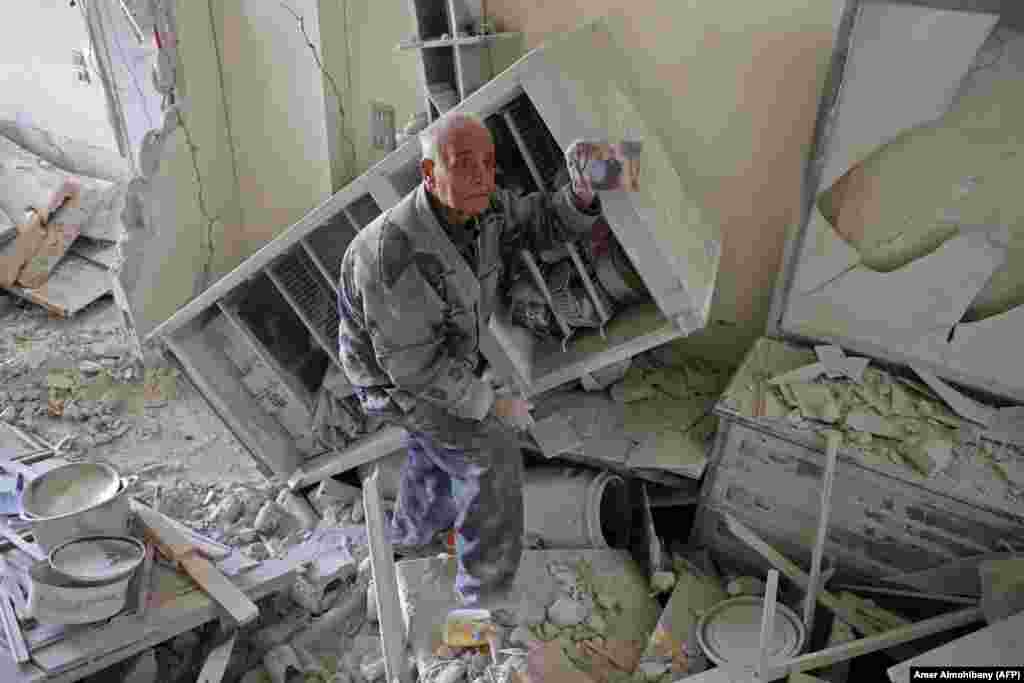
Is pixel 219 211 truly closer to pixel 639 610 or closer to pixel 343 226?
pixel 343 226

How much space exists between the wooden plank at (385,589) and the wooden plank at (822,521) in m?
1.45

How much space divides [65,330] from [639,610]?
399 cm

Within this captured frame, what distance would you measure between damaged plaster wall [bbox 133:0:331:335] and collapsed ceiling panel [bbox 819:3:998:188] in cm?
246

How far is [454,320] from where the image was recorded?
2.42 metres

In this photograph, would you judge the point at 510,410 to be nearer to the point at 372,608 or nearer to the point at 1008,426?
the point at 372,608

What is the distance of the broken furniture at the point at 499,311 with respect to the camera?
2.44m

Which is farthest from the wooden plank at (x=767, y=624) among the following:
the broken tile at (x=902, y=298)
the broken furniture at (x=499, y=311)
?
the broken tile at (x=902, y=298)

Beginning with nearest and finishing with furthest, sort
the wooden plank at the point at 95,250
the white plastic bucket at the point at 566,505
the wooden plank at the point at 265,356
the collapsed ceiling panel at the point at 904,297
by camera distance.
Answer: the collapsed ceiling panel at the point at 904,297 < the white plastic bucket at the point at 566,505 < the wooden plank at the point at 265,356 < the wooden plank at the point at 95,250

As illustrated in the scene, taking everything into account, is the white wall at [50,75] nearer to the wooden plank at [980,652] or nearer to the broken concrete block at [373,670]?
the broken concrete block at [373,670]

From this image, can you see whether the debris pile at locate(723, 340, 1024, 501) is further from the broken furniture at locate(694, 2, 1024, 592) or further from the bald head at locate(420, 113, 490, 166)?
the bald head at locate(420, 113, 490, 166)

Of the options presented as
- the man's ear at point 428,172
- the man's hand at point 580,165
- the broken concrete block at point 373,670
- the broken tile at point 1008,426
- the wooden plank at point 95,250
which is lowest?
the broken concrete block at point 373,670

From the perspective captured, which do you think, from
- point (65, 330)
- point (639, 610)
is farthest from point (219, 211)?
point (639, 610)

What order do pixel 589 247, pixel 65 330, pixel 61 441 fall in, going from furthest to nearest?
1. pixel 65 330
2. pixel 61 441
3. pixel 589 247

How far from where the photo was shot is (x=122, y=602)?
257 cm
